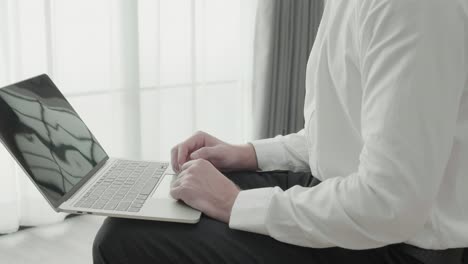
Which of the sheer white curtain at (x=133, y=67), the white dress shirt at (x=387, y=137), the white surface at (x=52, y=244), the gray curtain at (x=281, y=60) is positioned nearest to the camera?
the white dress shirt at (x=387, y=137)

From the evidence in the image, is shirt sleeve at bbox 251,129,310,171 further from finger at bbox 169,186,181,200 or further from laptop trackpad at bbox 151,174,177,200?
finger at bbox 169,186,181,200

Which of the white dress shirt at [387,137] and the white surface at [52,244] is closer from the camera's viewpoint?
the white dress shirt at [387,137]

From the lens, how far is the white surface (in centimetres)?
186

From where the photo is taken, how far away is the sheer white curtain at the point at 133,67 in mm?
1987

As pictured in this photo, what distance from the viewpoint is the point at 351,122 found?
85 cm

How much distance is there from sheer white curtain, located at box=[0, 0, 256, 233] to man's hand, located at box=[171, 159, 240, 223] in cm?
129

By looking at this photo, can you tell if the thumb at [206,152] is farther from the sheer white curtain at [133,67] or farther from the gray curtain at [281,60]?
the gray curtain at [281,60]

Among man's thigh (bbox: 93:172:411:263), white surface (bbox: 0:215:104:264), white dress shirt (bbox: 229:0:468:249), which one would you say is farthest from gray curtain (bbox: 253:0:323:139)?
man's thigh (bbox: 93:172:411:263)

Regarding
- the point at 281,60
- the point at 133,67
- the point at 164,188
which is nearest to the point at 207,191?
the point at 164,188

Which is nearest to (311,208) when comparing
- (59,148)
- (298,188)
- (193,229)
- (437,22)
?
(298,188)

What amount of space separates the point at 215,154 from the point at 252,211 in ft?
1.17

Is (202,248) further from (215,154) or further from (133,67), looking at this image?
(133,67)

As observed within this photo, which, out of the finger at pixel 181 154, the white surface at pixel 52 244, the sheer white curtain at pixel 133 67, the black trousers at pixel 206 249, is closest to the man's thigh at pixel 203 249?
the black trousers at pixel 206 249

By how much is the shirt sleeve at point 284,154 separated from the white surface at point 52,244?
938 mm
